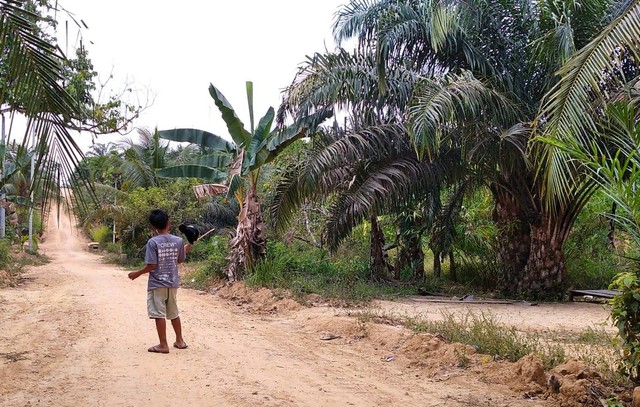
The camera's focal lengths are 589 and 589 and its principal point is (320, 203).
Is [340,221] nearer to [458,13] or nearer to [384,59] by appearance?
[384,59]

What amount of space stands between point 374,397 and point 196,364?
6.16 ft

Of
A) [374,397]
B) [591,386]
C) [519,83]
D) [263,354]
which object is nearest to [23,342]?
[263,354]

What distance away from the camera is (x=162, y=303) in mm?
6199

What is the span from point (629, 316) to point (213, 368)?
3656 mm

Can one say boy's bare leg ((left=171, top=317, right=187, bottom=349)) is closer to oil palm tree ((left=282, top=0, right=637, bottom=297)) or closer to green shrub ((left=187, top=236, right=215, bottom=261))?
oil palm tree ((left=282, top=0, right=637, bottom=297))

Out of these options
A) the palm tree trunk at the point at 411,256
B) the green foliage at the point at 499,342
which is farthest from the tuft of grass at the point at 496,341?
the palm tree trunk at the point at 411,256

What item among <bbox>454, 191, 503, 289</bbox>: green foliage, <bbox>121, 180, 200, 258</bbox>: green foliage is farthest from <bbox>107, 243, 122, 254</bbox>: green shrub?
<bbox>454, 191, 503, 289</bbox>: green foliage

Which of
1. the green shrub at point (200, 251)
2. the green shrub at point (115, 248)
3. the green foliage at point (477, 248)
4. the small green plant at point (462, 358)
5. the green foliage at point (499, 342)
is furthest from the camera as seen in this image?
the green shrub at point (115, 248)

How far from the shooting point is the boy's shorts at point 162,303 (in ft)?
20.1

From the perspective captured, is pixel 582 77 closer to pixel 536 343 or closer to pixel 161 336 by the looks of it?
pixel 536 343

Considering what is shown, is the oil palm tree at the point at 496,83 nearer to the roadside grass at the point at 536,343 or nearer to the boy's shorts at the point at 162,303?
the roadside grass at the point at 536,343

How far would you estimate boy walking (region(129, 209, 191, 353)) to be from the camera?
6156mm

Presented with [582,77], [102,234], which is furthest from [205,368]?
[102,234]

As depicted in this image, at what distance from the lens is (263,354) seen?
659cm
